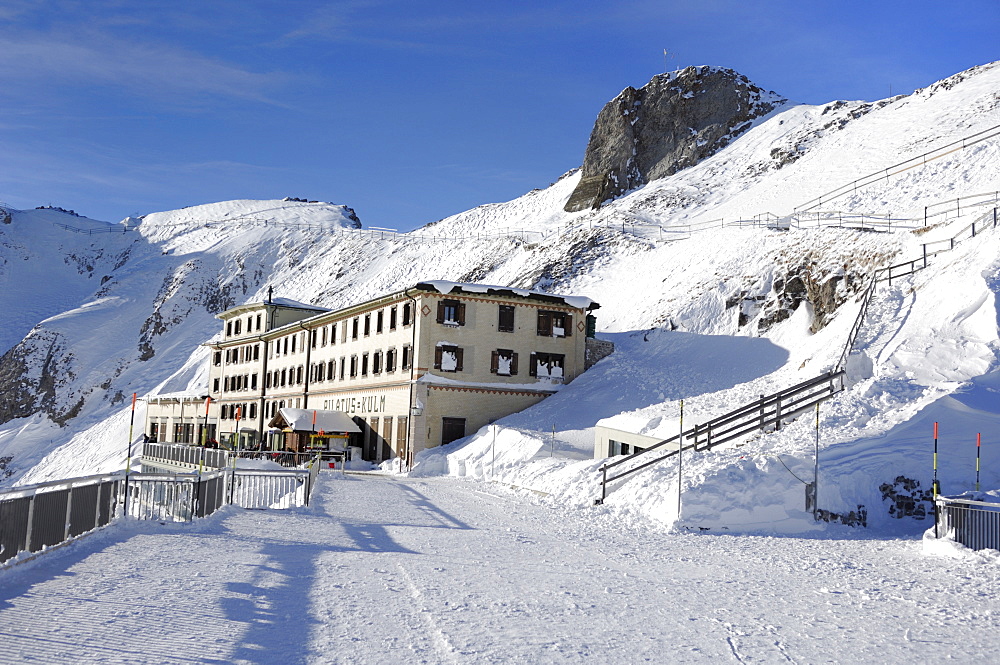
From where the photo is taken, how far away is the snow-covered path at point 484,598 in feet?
26.9

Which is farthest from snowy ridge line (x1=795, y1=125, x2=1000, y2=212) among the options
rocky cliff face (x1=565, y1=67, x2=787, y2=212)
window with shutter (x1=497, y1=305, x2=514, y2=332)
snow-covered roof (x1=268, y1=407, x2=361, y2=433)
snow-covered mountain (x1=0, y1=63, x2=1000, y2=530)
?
snow-covered roof (x1=268, y1=407, x2=361, y2=433)

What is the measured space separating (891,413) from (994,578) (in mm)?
8496

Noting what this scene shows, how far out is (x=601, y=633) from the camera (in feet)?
29.6

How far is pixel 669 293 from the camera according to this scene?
54500mm

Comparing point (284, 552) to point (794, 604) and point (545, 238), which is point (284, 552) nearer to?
point (794, 604)

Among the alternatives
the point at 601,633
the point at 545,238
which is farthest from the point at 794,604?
the point at 545,238

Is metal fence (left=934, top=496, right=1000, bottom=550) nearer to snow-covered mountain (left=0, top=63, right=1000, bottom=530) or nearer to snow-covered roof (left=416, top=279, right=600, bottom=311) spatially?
snow-covered mountain (left=0, top=63, right=1000, bottom=530)

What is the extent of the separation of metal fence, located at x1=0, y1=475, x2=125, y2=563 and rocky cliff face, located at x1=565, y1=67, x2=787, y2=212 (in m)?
85.2

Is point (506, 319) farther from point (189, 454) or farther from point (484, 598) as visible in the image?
point (484, 598)

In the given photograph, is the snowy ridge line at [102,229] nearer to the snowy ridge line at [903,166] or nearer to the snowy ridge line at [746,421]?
the snowy ridge line at [903,166]

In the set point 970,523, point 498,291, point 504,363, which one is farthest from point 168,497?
point 498,291

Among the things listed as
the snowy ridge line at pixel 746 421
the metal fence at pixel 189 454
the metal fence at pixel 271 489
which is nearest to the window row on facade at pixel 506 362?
the metal fence at pixel 189 454

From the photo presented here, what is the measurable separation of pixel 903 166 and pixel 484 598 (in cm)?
6306

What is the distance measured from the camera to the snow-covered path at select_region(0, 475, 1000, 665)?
819cm
